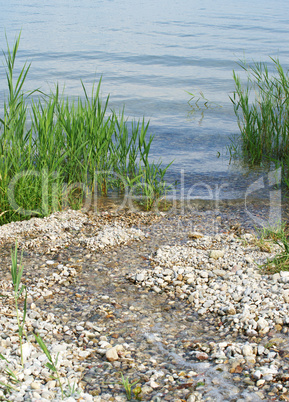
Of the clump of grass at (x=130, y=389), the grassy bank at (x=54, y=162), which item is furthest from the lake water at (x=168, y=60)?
the clump of grass at (x=130, y=389)

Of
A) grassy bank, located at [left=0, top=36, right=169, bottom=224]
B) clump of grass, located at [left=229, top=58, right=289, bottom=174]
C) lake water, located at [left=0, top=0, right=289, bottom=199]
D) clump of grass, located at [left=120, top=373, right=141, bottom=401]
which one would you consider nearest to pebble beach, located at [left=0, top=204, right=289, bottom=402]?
clump of grass, located at [left=120, top=373, right=141, bottom=401]

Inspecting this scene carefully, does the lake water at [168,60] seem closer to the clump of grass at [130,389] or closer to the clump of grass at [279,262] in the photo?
the clump of grass at [279,262]

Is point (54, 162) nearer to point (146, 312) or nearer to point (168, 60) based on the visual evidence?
point (146, 312)

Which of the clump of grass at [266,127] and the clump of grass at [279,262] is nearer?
the clump of grass at [279,262]

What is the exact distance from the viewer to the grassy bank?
4496 millimetres

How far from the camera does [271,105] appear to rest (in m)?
6.27

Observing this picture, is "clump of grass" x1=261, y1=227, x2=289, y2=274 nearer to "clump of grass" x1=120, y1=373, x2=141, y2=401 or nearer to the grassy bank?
"clump of grass" x1=120, y1=373, x2=141, y2=401

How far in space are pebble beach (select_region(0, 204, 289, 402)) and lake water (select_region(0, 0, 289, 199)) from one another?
2.03 m

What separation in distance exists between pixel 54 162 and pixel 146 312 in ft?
7.61

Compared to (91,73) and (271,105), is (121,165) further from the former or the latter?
(91,73)

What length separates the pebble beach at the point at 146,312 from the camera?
2355 mm

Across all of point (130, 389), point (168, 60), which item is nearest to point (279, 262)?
point (130, 389)

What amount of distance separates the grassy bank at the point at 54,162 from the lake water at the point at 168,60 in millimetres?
1180

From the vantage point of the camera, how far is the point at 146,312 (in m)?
3.15
